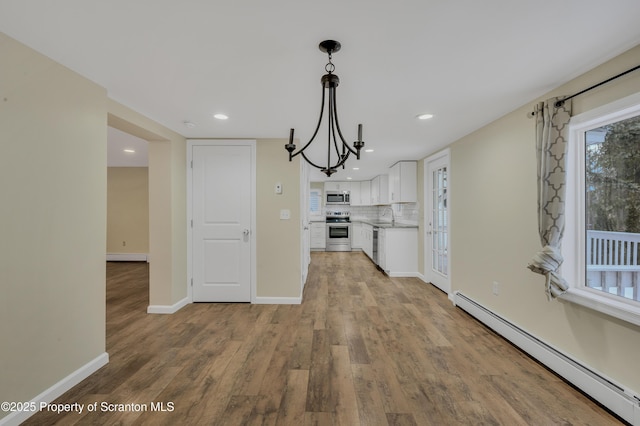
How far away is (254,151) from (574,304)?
11.2 ft

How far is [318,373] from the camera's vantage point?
2021mm

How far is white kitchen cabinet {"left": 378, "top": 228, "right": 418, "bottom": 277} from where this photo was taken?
196 inches

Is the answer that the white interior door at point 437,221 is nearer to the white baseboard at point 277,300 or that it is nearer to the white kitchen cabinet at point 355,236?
the white baseboard at point 277,300

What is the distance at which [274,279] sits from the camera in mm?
3553

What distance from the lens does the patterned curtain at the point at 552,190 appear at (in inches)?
76.4

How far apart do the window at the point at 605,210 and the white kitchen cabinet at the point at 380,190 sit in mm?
4245

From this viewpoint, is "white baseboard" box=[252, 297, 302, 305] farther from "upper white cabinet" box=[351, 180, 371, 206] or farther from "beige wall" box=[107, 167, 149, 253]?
"upper white cabinet" box=[351, 180, 371, 206]

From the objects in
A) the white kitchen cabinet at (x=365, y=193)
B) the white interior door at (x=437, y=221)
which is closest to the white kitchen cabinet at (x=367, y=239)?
the white kitchen cabinet at (x=365, y=193)

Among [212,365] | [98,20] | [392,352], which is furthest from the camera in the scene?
[392,352]

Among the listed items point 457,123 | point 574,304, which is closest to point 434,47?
point 457,123

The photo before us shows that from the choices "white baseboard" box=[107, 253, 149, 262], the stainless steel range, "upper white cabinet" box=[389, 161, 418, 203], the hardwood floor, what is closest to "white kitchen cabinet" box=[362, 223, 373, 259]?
the stainless steel range

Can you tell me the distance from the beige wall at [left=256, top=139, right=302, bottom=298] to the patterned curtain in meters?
2.43

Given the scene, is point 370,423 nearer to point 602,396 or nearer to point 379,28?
point 602,396

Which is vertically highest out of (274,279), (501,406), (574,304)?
(574,304)
